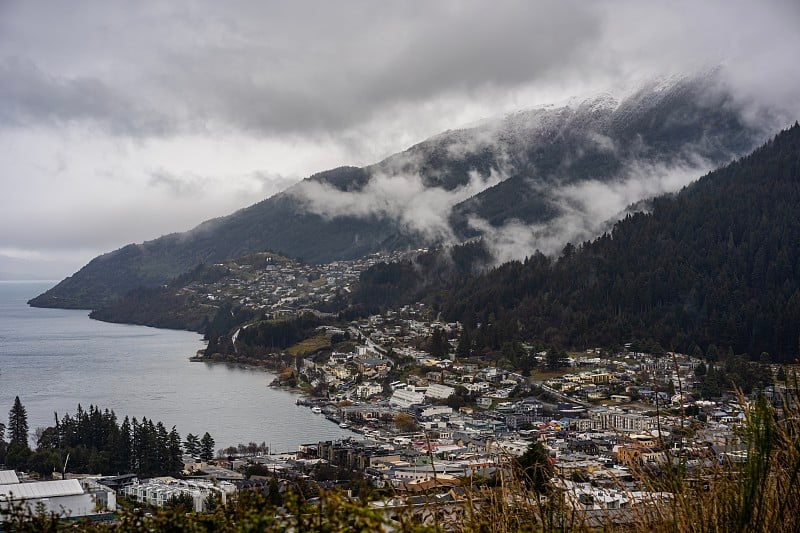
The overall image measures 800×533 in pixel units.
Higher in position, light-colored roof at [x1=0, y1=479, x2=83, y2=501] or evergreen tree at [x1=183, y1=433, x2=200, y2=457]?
light-colored roof at [x1=0, y1=479, x2=83, y2=501]

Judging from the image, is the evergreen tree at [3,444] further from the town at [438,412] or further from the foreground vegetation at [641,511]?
the foreground vegetation at [641,511]

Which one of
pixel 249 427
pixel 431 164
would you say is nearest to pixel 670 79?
pixel 431 164

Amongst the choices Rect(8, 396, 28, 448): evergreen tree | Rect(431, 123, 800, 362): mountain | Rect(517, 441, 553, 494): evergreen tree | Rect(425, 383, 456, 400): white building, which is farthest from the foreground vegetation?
Rect(431, 123, 800, 362): mountain

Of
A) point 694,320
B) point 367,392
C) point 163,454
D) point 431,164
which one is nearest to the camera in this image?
point 163,454

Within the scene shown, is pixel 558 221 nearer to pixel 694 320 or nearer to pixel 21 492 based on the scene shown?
pixel 694 320

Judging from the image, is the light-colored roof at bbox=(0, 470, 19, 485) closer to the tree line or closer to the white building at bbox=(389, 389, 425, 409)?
the tree line

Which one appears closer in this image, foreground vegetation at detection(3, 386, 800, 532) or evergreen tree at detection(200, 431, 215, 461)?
foreground vegetation at detection(3, 386, 800, 532)

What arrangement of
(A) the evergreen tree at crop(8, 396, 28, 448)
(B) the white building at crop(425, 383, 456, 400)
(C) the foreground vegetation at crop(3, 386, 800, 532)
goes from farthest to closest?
(B) the white building at crop(425, 383, 456, 400)
(A) the evergreen tree at crop(8, 396, 28, 448)
(C) the foreground vegetation at crop(3, 386, 800, 532)
